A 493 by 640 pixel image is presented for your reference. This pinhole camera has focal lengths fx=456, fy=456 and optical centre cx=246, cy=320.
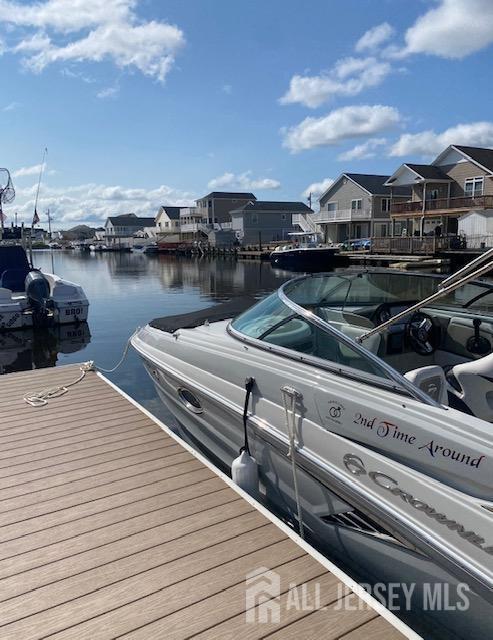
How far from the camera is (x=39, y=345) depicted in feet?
41.6

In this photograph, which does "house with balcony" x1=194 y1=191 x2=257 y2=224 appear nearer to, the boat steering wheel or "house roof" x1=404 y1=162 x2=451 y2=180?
"house roof" x1=404 y1=162 x2=451 y2=180

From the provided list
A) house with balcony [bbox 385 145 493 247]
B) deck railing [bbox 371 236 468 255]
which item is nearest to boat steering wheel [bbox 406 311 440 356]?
deck railing [bbox 371 236 468 255]

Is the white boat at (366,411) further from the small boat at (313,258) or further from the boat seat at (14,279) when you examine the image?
the small boat at (313,258)

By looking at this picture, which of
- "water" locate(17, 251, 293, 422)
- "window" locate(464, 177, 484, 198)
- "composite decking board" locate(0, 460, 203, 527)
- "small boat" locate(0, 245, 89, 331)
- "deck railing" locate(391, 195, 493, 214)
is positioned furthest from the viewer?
"window" locate(464, 177, 484, 198)

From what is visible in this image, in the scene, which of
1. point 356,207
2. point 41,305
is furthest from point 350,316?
point 356,207

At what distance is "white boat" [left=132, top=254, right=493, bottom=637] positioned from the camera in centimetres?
229

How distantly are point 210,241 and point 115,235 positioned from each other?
160ft

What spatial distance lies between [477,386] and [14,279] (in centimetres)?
1570

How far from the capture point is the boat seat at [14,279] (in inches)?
602

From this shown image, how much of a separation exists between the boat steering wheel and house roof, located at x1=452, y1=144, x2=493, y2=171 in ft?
129

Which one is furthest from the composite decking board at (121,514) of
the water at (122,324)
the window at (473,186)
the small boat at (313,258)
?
the window at (473,186)

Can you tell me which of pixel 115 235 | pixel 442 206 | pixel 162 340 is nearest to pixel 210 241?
pixel 442 206

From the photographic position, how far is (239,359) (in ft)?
12.0

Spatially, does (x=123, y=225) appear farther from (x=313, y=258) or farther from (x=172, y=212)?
(x=313, y=258)
